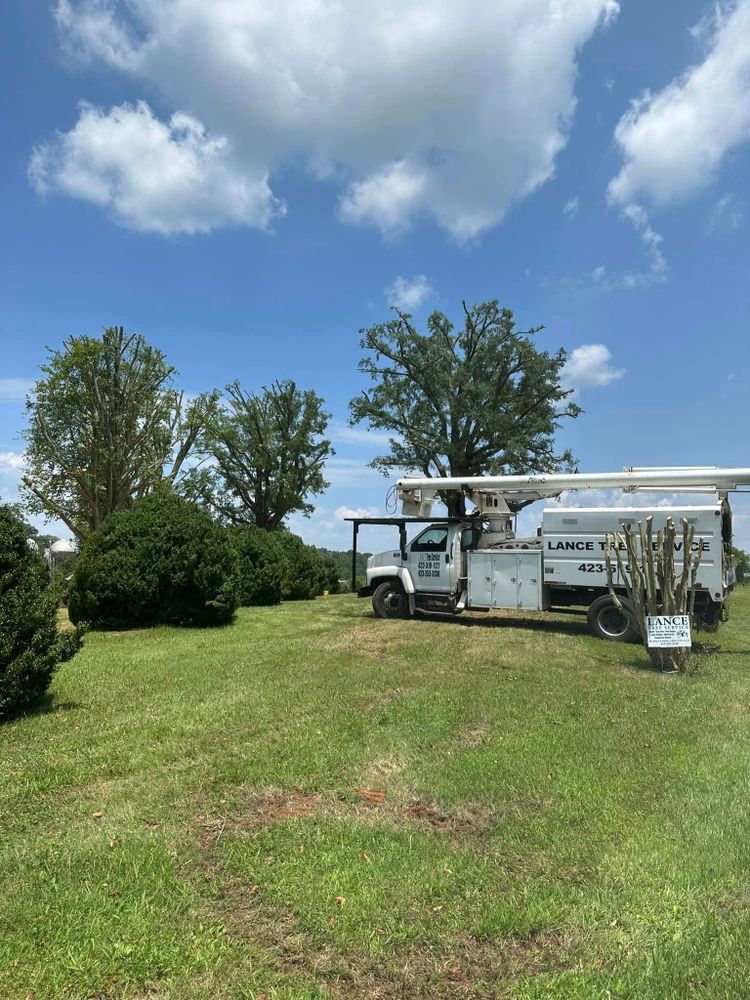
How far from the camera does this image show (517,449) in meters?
27.9

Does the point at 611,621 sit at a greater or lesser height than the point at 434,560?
lesser

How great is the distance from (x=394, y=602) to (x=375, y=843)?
11.1 m

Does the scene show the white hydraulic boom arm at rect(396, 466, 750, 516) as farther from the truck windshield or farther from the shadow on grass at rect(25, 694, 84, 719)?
the shadow on grass at rect(25, 694, 84, 719)

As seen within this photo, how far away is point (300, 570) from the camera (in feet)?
69.1

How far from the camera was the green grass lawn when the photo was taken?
268 centimetres

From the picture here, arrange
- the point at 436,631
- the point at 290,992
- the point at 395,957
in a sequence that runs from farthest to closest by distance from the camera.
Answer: the point at 436,631
the point at 395,957
the point at 290,992

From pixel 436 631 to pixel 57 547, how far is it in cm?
3262

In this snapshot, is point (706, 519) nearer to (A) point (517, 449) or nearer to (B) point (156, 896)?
(B) point (156, 896)

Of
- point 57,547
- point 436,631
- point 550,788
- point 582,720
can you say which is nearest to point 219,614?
point 436,631

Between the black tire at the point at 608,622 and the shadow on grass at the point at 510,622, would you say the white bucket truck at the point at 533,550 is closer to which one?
the black tire at the point at 608,622

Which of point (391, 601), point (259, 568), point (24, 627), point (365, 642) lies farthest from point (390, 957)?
point (259, 568)

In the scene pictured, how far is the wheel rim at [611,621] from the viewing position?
11844 mm

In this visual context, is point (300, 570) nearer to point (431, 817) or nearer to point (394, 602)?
point (394, 602)

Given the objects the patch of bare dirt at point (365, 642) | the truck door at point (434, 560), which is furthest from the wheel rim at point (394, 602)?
the patch of bare dirt at point (365, 642)
